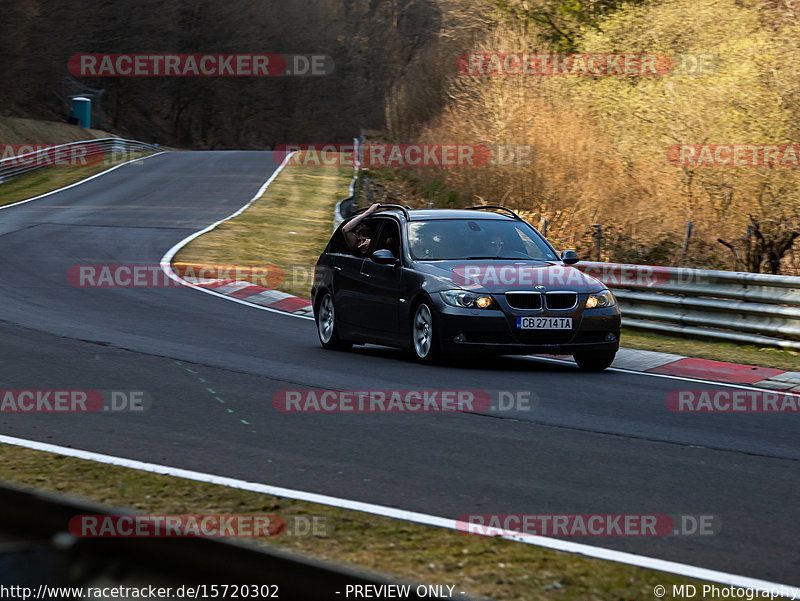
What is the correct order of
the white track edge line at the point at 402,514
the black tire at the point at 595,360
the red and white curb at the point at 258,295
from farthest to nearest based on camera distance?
Answer: the red and white curb at the point at 258,295
the black tire at the point at 595,360
the white track edge line at the point at 402,514

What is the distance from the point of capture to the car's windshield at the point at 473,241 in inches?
490

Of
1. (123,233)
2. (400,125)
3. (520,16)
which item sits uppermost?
(520,16)

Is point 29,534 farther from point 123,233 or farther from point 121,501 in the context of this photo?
point 123,233

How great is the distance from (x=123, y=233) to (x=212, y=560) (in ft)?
87.1

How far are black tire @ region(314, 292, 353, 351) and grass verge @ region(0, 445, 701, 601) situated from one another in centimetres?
714

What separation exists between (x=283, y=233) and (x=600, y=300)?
1927cm

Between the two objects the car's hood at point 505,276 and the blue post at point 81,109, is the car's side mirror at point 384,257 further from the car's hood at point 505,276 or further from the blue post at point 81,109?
the blue post at point 81,109

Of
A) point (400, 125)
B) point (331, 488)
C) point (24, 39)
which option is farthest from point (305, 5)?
point (331, 488)

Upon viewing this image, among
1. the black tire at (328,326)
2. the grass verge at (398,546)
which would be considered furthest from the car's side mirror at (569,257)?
the grass verge at (398,546)

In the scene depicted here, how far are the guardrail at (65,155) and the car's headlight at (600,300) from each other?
3503cm

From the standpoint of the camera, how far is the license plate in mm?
11211

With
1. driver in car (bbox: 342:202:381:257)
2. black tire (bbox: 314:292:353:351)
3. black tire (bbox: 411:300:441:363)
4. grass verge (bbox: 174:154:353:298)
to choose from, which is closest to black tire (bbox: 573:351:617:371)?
black tire (bbox: 411:300:441:363)

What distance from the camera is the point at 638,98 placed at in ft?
83.6

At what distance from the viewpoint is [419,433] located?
7824 mm
